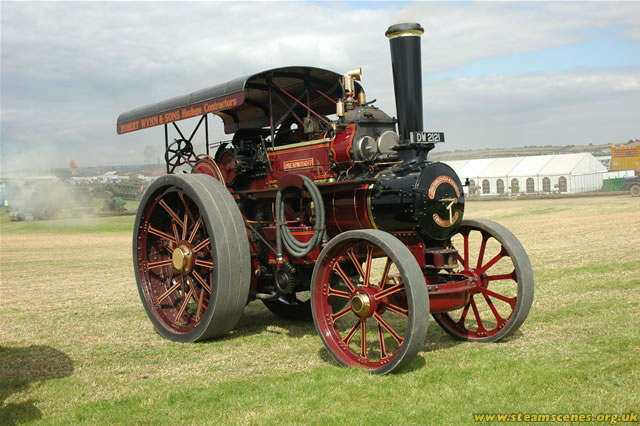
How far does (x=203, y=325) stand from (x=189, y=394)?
1471 millimetres

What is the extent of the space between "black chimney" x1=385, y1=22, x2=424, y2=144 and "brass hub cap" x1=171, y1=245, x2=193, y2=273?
242 centimetres

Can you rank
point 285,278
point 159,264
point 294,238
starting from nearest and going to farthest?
point 294,238
point 285,278
point 159,264

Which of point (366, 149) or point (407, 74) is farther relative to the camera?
point (366, 149)

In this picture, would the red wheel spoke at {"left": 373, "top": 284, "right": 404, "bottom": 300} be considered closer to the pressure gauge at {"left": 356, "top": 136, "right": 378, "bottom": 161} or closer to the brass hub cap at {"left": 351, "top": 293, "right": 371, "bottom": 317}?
the brass hub cap at {"left": 351, "top": 293, "right": 371, "bottom": 317}

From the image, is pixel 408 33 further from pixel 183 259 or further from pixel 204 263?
pixel 183 259

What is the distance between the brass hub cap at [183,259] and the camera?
6.07m

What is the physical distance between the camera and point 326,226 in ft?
18.8

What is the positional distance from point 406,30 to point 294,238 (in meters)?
2.05

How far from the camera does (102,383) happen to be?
4.69 meters

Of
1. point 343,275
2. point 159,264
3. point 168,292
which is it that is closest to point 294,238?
point 343,275

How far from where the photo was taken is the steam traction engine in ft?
15.8

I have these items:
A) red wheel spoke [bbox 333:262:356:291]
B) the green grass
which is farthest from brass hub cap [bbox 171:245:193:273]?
the green grass

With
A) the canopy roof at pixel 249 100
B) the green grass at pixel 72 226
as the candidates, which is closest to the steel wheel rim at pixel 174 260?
the canopy roof at pixel 249 100

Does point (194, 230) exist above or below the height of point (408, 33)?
below
